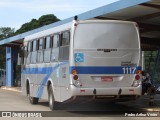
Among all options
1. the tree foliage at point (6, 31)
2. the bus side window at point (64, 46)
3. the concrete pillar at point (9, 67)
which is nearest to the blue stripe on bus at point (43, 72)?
the bus side window at point (64, 46)

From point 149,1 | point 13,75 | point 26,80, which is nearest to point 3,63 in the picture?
point 13,75

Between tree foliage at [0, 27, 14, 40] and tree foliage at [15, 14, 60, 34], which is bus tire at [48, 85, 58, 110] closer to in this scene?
tree foliage at [15, 14, 60, 34]

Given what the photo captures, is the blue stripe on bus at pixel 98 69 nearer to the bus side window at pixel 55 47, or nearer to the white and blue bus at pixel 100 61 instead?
the white and blue bus at pixel 100 61

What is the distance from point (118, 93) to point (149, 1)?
386 centimetres

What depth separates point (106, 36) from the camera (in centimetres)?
1541

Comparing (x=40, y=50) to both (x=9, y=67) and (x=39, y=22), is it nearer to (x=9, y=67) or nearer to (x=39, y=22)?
(x=9, y=67)

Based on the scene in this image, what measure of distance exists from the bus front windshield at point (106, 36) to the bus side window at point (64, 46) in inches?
24.0

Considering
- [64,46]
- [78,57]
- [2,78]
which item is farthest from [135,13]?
[2,78]

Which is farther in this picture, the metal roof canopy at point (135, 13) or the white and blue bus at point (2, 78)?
the white and blue bus at point (2, 78)

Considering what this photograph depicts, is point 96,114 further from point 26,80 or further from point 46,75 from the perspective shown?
point 26,80

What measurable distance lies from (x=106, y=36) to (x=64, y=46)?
167cm

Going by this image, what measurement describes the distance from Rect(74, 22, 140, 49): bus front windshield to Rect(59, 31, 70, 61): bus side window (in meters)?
0.61

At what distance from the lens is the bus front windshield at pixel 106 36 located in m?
15.3

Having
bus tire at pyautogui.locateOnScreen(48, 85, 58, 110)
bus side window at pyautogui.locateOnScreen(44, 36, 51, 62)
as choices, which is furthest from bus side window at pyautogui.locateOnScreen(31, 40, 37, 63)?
bus tire at pyautogui.locateOnScreen(48, 85, 58, 110)
